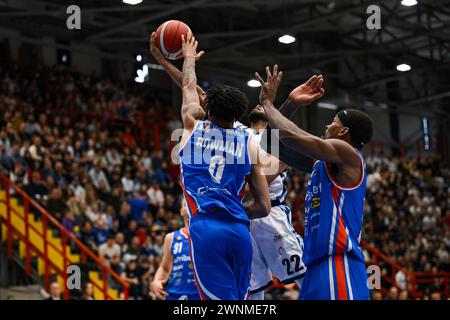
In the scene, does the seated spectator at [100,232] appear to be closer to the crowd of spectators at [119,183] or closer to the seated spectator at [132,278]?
the crowd of spectators at [119,183]

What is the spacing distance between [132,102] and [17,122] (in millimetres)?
5570

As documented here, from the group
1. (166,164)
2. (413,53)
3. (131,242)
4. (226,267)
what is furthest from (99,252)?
(413,53)

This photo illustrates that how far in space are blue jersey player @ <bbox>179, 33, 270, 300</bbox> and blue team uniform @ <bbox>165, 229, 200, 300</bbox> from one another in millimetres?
2421

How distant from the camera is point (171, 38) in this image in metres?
6.56

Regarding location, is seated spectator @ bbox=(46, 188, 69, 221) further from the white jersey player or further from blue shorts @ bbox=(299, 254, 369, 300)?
blue shorts @ bbox=(299, 254, 369, 300)

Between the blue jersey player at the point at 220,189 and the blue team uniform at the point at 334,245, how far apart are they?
1.45ft

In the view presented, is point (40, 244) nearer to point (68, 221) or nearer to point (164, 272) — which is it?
point (68, 221)

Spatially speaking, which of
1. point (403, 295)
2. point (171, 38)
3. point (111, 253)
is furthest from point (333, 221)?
point (403, 295)

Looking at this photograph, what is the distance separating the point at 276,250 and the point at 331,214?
1637 millimetres

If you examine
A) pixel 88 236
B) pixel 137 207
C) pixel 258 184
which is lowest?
pixel 258 184

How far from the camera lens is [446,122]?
33719mm

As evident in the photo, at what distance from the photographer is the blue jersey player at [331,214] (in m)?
5.47

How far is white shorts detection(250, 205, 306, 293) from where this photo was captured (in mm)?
7078

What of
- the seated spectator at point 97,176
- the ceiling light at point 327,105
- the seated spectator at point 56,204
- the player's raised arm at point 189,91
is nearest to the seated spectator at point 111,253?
the seated spectator at point 56,204
